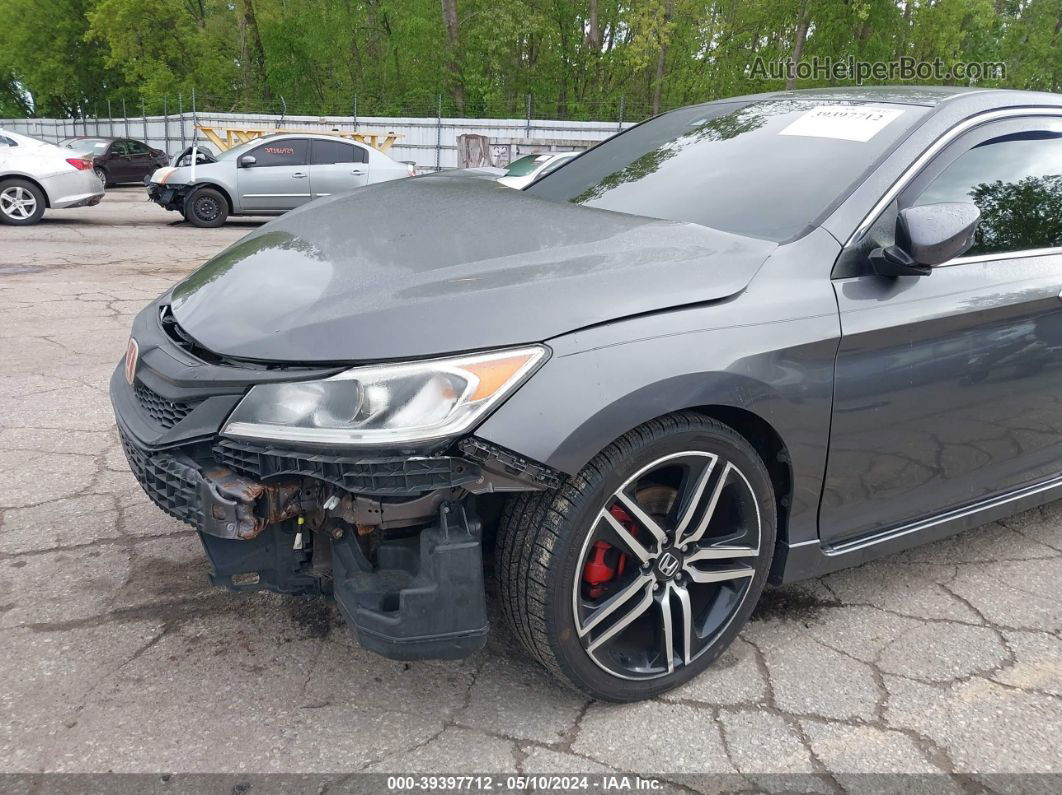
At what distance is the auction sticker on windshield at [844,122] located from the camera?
2.66 meters

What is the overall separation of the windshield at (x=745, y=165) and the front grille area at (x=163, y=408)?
1519 mm

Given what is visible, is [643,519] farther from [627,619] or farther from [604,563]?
[627,619]

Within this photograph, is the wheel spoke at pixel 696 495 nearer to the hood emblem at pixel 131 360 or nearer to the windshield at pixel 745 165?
the windshield at pixel 745 165

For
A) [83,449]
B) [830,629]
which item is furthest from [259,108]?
[830,629]

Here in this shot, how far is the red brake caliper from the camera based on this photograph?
212 cm

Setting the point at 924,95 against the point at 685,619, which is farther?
the point at 924,95

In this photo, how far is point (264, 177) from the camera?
13883 millimetres

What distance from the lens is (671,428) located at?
80.7 inches

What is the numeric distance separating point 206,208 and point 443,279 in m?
13.0

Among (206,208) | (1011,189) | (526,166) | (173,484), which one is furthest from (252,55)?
(173,484)

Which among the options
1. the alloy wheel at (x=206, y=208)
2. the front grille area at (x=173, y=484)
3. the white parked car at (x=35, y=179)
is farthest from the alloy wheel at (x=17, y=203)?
the front grille area at (x=173, y=484)

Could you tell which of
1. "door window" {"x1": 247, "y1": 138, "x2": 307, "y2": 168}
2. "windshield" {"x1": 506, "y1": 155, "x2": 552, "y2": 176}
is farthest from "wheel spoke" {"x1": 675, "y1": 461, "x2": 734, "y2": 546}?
"door window" {"x1": 247, "y1": 138, "x2": 307, "y2": 168}

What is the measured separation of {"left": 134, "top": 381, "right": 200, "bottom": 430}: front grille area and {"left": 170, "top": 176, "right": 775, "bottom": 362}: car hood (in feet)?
0.57

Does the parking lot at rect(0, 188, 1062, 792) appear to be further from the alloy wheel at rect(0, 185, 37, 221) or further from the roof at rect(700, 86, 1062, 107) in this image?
the alloy wheel at rect(0, 185, 37, 221)
